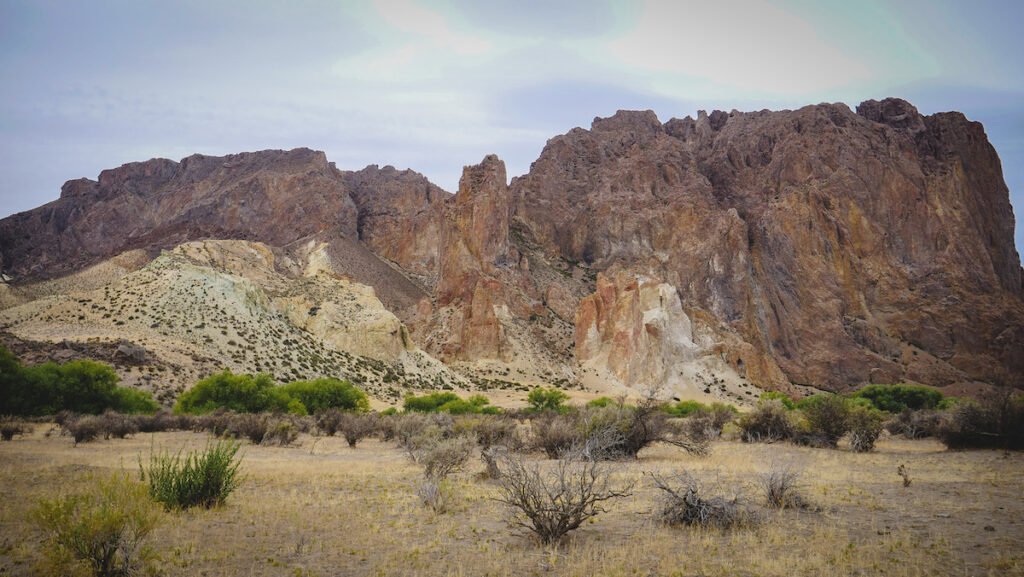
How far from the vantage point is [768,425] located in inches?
954

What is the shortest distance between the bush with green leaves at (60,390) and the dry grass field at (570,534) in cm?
2047

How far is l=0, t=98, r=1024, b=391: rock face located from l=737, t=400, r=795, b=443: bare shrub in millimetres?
50435

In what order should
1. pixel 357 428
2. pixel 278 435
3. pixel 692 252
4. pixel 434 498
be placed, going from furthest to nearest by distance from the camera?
pixel 692 252
pixel 357 428
pixel 278 435
pixel 434 498

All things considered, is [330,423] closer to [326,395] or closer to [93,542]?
[326,395]

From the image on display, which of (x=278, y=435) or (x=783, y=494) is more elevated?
(x=783, y=494)

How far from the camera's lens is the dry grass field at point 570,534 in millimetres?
7332

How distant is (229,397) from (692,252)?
79.6 meters

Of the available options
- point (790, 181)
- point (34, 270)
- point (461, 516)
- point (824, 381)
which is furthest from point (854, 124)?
point (34, 270)

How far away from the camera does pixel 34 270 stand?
5032 inches

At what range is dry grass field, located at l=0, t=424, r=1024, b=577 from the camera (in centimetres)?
733

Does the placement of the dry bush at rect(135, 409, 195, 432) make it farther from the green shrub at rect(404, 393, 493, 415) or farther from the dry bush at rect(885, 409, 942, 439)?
the dry bush at rect(885, 409, 942, 439)

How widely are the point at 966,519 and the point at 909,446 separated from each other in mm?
15247

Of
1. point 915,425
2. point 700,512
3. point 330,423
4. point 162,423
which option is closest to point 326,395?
point 330,423

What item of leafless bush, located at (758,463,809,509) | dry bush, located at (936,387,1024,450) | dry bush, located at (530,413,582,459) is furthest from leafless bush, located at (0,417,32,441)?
dry bush, located at (936,387,1024,450)
